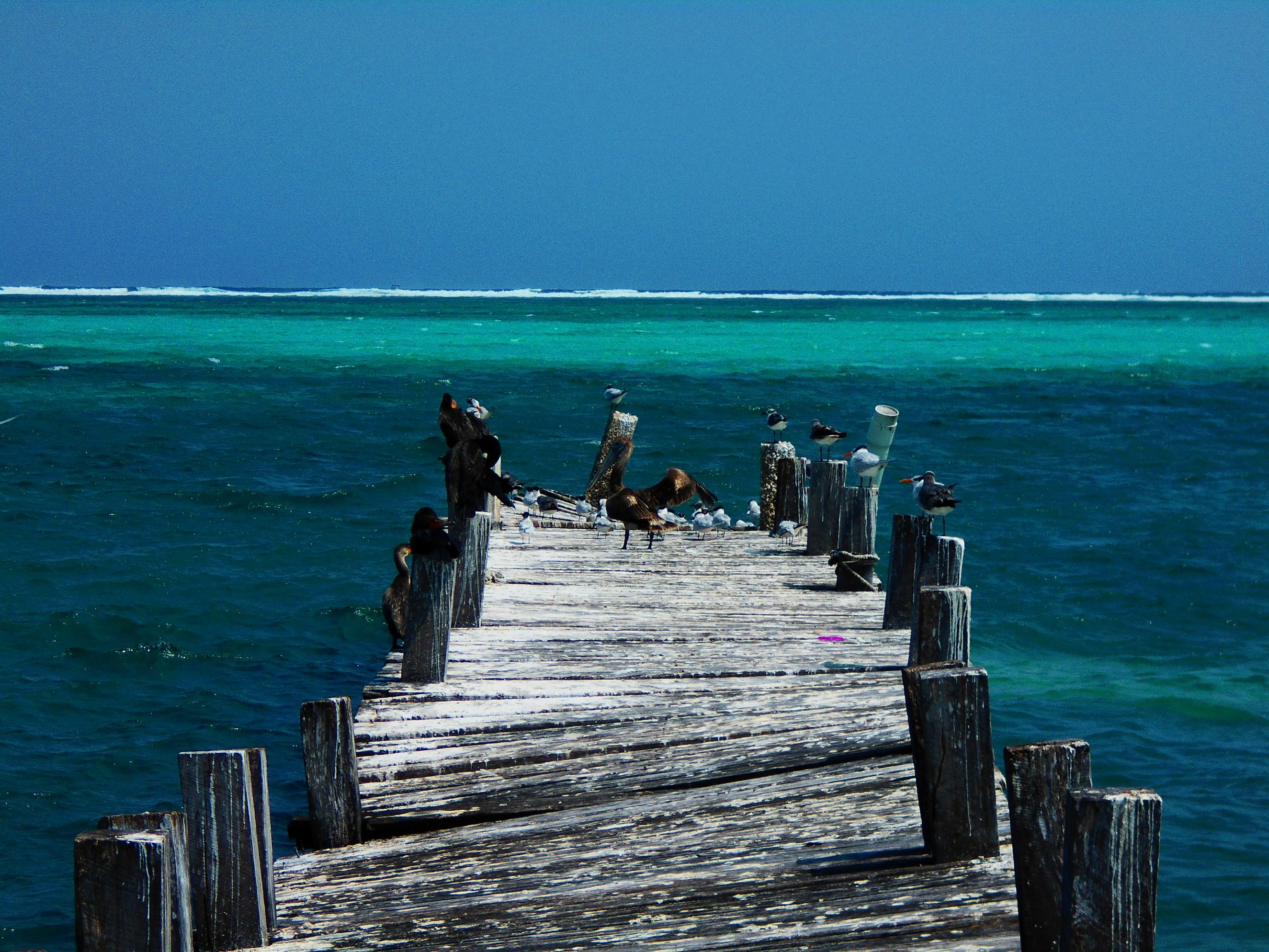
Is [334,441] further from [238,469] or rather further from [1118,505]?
[1118,505]

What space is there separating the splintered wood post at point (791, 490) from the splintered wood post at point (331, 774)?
7.87 metres

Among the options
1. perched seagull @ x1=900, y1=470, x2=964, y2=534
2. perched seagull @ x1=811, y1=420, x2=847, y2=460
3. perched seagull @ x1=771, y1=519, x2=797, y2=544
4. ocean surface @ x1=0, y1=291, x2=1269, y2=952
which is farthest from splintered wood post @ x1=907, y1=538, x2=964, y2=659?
perched seagull @ x1=811, y1=420, x2=847, y2=460

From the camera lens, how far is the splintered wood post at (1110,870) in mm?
3398

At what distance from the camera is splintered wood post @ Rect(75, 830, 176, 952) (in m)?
3.41

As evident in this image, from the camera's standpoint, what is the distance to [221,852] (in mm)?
4348

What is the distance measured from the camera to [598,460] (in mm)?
16688

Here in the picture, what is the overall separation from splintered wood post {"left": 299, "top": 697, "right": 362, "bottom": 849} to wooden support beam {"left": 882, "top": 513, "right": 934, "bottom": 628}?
13.1 feet

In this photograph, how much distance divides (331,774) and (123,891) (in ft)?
5.81

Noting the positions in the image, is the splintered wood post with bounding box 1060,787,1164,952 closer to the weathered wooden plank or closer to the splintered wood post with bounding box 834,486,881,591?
the splintered wood post with bounding box 834,486,881,591

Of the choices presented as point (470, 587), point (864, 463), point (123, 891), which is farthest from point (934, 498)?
point (123, 891)

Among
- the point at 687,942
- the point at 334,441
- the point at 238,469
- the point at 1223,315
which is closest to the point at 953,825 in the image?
the point at 687,942

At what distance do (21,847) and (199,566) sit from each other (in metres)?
8.20

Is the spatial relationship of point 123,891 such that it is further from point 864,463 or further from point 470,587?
point 864,463

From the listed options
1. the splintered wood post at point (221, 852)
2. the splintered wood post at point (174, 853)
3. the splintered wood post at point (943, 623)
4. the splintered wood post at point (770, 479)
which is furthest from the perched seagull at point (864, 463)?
the splintered wood post at point (174, 853)
